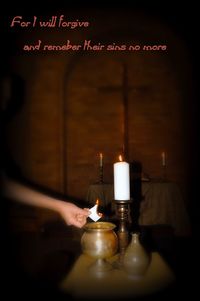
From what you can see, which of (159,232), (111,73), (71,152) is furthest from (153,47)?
(159,232)

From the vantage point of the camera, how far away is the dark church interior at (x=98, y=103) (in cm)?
487

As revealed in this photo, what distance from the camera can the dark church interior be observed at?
4.87m

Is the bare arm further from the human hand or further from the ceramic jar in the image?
the ceramic jar

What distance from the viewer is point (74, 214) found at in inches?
53.3

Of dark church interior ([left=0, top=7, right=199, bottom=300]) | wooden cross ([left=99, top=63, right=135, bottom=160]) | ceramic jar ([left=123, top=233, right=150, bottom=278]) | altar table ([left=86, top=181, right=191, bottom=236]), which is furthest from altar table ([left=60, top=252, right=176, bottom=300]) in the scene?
wooden cross ([left=99, top=63, right=135, bottom=160])

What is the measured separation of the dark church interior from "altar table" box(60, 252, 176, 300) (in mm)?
3580

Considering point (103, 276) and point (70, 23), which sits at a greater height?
point (70, 23)

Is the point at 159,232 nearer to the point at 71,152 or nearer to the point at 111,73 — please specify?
the point at 71,152

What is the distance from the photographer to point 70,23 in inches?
197

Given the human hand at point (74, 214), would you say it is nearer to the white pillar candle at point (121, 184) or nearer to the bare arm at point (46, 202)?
the bare arm at point (46, 202)

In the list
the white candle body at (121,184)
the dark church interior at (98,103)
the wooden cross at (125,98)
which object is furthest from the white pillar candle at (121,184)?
the wooden cross at (125,98)

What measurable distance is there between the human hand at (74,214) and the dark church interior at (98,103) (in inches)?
132

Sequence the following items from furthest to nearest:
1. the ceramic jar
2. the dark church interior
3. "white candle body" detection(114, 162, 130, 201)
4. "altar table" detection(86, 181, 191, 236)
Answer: the dark church interior, "altar table" detection(86, 181, 191, 236), "white candle body" detection(114, 162, 130, 201), the ceramic jar

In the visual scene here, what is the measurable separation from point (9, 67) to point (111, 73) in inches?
57.4
